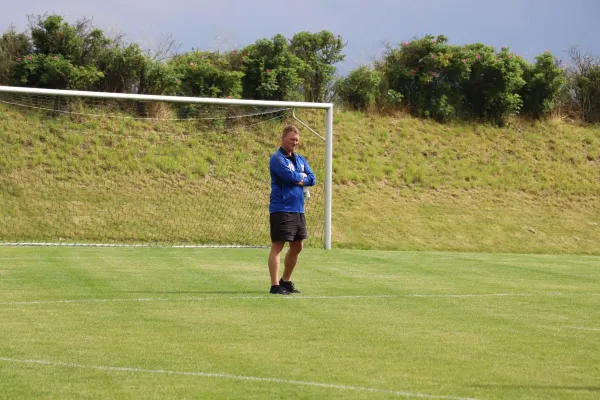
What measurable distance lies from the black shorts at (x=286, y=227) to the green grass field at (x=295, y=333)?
0.71 meters

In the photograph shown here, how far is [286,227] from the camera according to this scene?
11.3m

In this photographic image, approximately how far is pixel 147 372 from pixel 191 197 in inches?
679

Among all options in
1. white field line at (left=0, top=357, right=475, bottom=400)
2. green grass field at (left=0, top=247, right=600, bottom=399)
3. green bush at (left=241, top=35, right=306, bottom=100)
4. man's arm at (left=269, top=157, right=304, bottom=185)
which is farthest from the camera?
green bush at (left=241, top=35, right=306, bottom=100)

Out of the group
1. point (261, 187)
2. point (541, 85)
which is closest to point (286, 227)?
point (261, 187)

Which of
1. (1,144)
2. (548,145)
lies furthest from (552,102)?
(1,144)

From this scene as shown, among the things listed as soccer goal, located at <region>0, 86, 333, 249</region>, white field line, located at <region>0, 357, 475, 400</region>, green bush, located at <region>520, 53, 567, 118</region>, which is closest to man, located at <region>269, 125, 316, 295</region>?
white field line, located at <region>0, 357, 475, 400</region>

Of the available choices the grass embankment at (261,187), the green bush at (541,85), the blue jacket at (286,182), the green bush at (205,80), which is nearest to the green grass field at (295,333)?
the blue jacket at (286,182)

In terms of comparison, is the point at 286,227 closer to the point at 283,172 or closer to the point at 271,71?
the point at 283,172

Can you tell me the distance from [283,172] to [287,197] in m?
0.34

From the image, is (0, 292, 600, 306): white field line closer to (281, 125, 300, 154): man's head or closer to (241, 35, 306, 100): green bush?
(281, 125, 300, 154): man's head

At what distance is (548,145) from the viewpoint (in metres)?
32.2

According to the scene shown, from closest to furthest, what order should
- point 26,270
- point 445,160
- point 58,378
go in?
1. point 58,378
2. point 26,270
3. point 445,160

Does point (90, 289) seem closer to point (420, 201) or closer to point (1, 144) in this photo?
point (1, 144)

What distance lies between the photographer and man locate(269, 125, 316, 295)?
11250mm
